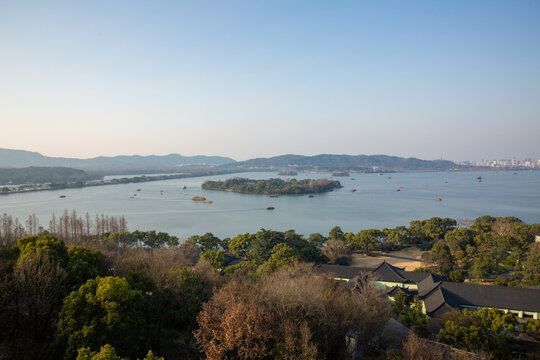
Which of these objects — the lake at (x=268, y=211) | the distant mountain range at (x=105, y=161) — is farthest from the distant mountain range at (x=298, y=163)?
the lake at (x=268, y=211)

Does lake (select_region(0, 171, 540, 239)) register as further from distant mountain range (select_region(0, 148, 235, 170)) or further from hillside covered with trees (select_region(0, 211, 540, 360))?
distant mountain range (select_region(0, 148, 235, 170))

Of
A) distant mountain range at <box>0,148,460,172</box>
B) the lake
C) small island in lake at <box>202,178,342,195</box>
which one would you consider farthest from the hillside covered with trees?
distant mountain range at <box>0,148,460,172</box>

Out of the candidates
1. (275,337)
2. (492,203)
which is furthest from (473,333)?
(492,203)

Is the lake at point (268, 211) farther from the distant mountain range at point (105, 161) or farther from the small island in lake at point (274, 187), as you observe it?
the distant mountain range at point (105, 161)

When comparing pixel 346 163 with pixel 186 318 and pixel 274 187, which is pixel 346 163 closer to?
pixel 274 187

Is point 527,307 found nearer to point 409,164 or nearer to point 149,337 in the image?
point 149,337

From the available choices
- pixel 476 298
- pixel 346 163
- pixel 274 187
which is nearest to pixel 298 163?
pixel 346 163

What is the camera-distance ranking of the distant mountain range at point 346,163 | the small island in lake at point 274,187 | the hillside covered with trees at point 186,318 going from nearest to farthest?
the hillside covered with trees at point 186,318 < the small island in lake at point 274,187 < the distant mountain range at point 346,163
